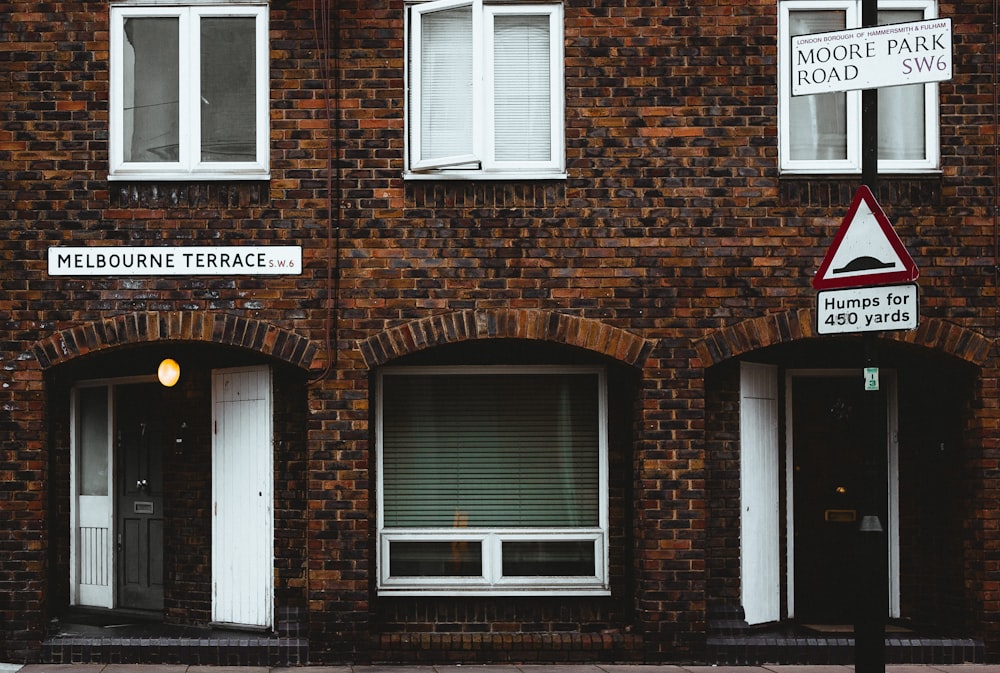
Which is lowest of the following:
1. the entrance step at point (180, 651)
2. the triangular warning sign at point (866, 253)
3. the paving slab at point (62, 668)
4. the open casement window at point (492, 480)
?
the paving slab at point (62, 668)

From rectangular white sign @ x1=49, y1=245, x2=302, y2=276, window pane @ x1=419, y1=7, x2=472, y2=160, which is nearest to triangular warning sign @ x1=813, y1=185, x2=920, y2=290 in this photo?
window pane @ x1=419, y1=7, x2=472, y2=160

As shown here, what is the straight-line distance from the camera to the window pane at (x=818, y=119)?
11.0 meters

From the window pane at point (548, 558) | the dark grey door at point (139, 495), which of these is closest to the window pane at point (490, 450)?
the window pane at point (548, 558)

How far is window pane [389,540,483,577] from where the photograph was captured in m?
11.2

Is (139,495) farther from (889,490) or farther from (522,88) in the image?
(889,490)

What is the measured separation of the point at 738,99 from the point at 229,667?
6.36 m

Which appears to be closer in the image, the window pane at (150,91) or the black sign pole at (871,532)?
the black sign pole at (871,532)

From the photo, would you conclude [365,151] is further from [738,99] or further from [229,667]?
[229,667]

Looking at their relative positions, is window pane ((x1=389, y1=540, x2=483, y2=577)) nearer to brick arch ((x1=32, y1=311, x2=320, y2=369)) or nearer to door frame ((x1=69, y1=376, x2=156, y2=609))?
brick arch ((x1=32, y1=311, x2=320, y2=369))

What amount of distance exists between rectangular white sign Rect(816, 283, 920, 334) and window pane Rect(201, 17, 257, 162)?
5361 millimetres

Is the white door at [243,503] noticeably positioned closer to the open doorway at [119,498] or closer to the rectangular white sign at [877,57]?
the open doorway at [119,498]

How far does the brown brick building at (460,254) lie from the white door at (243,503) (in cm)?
3

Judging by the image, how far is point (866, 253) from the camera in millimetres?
7500

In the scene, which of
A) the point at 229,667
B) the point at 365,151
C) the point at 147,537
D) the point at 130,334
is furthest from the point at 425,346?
the point at 147,537
